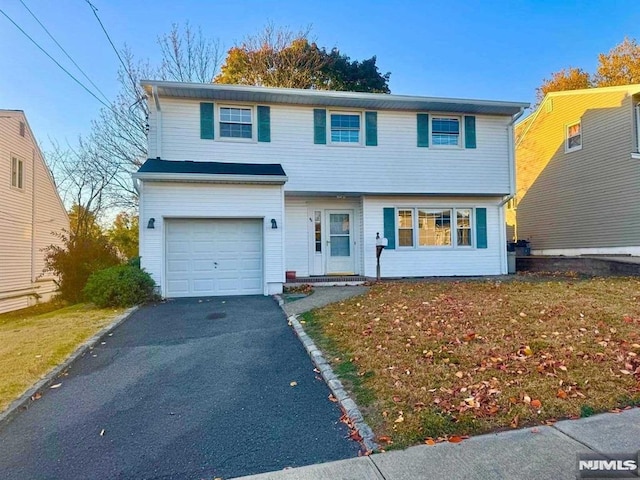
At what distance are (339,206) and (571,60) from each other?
21502 millimetres

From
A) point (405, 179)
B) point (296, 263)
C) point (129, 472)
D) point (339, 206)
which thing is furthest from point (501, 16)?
point (129, 472)

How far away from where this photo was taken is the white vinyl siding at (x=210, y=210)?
9461 mm

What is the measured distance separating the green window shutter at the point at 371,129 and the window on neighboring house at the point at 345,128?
0.25 m

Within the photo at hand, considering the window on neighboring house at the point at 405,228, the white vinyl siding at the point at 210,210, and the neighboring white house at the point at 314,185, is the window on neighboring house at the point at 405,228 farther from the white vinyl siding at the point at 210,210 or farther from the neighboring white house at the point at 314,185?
the white vinyl siding at the point at 210,210

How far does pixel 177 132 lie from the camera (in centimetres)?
1085

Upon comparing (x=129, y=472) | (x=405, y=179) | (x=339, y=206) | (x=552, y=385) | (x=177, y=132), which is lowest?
(x=129, y=472)

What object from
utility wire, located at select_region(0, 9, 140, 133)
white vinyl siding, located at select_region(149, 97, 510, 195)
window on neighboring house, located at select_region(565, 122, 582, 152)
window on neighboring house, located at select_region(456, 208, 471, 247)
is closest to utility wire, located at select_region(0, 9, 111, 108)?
utility wire, located at select_region(0, 9, 140, 133)

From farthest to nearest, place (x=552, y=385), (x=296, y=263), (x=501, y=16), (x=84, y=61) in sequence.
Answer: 1. (x=501, y=16)
2. (x=84, y=61)
3. (x=296, y=263)
4. (x=552, y=385)

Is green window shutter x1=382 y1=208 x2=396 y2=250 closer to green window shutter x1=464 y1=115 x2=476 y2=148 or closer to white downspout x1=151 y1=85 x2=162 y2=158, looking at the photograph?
green window shutter x1=464 y1=115 x2=476 y2=148

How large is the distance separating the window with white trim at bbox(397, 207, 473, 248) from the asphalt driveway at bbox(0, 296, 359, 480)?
282 inches

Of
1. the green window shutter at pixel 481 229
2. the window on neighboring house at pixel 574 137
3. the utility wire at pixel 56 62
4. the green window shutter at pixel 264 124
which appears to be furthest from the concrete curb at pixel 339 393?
the window on neighboring house at pixel 574 137

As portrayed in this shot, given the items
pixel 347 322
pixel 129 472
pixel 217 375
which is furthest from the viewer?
pixel 347 322

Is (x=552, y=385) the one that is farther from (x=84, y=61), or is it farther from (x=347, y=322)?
(x=84, y=61)

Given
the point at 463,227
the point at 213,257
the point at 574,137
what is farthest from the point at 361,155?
the point at 574,137
